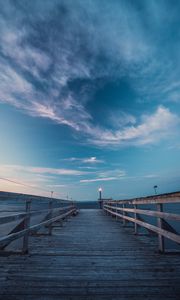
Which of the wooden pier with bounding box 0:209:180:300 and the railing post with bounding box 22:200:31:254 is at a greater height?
the railing post with bounding box 22:200:31:254

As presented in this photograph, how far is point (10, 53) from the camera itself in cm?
1121

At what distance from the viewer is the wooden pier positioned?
222cm

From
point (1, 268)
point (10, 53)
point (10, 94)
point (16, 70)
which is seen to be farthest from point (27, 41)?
point (1, 268)

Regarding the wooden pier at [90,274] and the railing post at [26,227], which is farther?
the railing post at [26,227]

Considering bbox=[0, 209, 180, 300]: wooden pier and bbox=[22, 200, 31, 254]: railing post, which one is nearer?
bbox=[0, 209, 180, 300]: wooden pier

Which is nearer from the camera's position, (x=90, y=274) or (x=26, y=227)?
(x=90, y=274)

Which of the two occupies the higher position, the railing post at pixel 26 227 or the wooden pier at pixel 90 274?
the railing post at pixel 26 227

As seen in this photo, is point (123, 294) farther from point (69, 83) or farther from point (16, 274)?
point (69, 83)

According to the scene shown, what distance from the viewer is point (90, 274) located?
2.81m

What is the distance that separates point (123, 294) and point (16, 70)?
47.2ft

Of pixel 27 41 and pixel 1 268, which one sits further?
pixel 27 41

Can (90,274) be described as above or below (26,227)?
below

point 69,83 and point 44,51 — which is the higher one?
point 69,83

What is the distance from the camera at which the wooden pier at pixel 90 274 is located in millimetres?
2223
